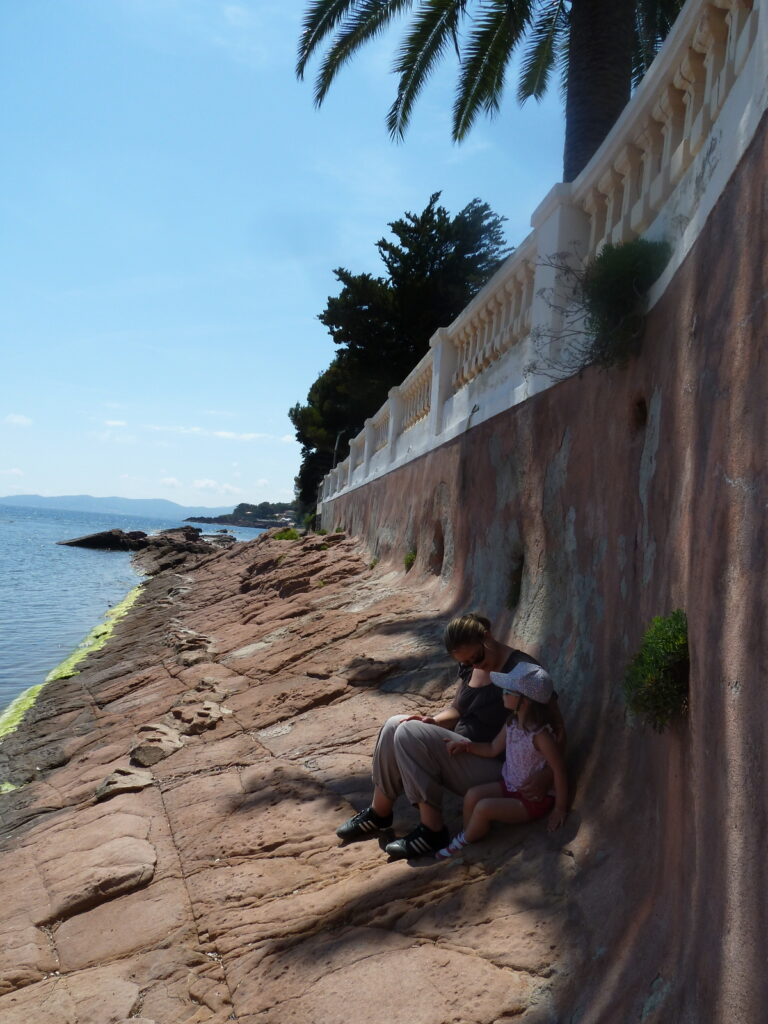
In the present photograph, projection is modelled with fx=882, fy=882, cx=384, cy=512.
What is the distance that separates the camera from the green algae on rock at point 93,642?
12155mm

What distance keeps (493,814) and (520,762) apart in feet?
0.78

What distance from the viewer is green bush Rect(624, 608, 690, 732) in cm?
295

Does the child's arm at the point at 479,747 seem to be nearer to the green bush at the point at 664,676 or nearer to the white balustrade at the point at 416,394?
the green bush at the point at 664,676

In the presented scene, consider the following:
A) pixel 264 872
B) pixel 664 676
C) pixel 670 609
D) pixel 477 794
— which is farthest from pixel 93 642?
pixel 664 676

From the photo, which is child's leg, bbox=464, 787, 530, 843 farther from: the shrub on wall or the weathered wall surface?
the shrub on wall

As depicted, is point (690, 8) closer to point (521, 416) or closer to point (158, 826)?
point (521, 416)

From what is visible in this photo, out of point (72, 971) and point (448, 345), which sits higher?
point (448, 345)

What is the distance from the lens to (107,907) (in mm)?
4230

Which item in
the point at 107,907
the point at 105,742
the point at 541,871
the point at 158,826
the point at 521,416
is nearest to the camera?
the point at 541,871

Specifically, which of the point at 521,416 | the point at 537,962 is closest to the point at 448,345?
the point at 521,416

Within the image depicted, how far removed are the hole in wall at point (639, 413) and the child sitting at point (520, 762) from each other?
4.06ft

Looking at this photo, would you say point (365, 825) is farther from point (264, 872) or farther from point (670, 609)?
point (670, 609)

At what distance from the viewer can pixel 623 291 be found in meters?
4.09

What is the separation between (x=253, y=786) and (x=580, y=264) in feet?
12.2
